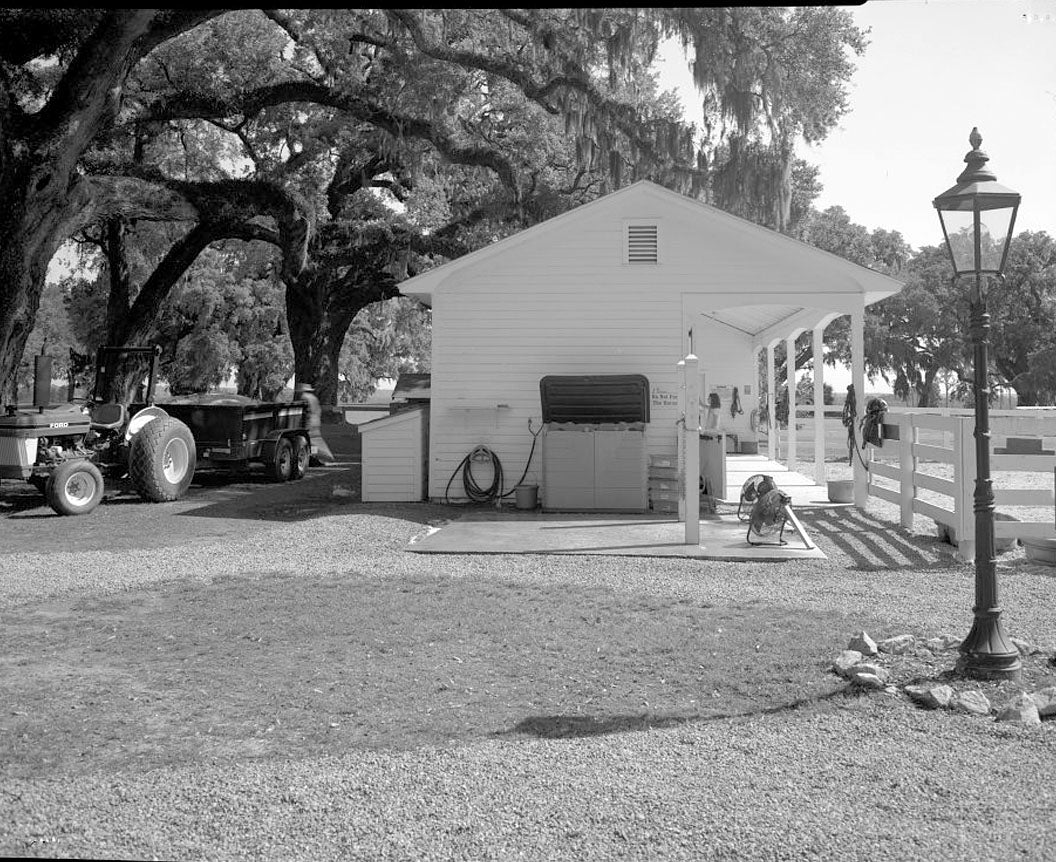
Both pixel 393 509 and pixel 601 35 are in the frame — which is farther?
pixel 601 35

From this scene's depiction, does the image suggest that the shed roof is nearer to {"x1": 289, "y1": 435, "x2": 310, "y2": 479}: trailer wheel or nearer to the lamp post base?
{"x1": 289, "y1": 435, "x2": 310, "y2": 479}: trailer wheel

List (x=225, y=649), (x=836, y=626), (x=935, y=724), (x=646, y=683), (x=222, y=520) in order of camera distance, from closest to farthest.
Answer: (x=935, y=724), (x=646, y=683), (x=225, y=649), (x=836, y=626), (x=222, y=520)

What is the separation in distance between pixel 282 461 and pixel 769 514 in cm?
1019

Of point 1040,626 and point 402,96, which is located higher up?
point 402,96

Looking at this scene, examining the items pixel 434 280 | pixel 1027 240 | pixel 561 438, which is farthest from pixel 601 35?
pixel 1027 240

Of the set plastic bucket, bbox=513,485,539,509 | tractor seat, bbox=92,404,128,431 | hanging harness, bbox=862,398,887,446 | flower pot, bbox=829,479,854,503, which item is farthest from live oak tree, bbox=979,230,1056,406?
tractor seat, bbox=92,404,128,431

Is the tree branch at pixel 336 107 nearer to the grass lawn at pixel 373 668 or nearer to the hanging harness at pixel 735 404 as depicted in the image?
the hanging harness at pixel 735 404

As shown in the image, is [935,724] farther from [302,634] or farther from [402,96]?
[402,96]

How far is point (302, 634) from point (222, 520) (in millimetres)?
6597

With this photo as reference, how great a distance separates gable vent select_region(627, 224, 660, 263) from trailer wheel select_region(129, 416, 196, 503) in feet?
21.9

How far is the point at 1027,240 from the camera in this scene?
51.7m

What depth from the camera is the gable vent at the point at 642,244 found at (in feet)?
46.1

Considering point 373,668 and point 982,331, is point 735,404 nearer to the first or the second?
point 982,331

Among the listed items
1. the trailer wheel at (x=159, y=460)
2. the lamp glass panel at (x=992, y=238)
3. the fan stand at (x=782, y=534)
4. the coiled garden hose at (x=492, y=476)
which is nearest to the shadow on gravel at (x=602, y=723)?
the lamp glass panel at (x=992, y=238)
